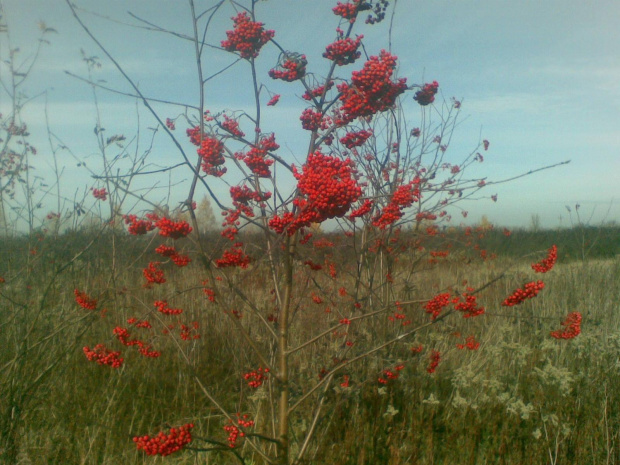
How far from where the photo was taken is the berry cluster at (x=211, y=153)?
6.14 ft

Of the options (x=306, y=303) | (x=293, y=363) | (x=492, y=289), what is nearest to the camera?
(x=293, y=363)

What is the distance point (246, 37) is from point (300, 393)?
1.76m

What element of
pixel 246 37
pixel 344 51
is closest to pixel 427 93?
pixel 344 51

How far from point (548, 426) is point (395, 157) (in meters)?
2.32

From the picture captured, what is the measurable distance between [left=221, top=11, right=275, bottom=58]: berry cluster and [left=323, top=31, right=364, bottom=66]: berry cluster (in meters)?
0.27

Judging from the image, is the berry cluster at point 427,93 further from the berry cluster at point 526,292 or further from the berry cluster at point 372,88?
the berry cluster at point 526,292

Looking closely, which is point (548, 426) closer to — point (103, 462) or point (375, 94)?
point (375, 94)

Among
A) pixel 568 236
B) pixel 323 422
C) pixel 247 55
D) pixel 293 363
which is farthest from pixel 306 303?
pixel 568 236

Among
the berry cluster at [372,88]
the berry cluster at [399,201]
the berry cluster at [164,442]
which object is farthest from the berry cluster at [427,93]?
the berry cluster at [164,442]

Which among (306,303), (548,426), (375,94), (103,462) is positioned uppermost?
(375,94)

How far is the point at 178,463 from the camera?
2508 mm

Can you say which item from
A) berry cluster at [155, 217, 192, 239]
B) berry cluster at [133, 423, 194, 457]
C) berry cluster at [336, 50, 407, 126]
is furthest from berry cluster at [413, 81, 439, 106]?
berry cluster at [133, 423, 194, 457]

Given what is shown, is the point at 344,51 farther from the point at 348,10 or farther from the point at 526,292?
the point at 526,292

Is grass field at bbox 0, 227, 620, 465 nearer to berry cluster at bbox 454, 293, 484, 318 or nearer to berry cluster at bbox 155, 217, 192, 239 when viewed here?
berry cluster at bbox 454, 293, 484, 318
